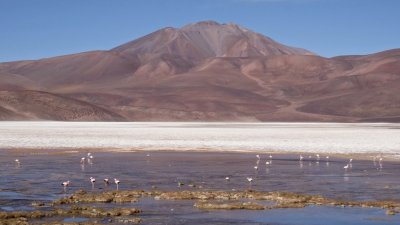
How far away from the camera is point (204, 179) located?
26.0 m

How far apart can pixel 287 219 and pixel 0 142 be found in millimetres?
33050

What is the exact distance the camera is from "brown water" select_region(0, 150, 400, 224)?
17781 millimetres

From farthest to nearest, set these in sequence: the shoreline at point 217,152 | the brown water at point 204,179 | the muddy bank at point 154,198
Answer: the shoreline at point 217,152
the brown water at point 204,179
the muddy bank at point 154,198

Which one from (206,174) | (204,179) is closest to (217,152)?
(206,174)

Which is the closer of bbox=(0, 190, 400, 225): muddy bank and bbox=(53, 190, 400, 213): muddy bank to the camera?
bbox=(0, 190, 400, 225): muddy bank

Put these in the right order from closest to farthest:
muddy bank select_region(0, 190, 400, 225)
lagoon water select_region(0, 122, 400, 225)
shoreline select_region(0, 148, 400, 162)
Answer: muddy bank select_region(0, 190, 400, 225) → lagoon water select_region(0, 122, 400, 225) → shoreline select_region(0, 148, 400, 162)

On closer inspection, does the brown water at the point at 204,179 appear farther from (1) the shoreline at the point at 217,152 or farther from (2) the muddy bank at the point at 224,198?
(1) the shoreline at the point at 217,152

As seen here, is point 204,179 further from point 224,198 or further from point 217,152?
point 217,152

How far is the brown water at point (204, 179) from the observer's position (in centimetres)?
1778

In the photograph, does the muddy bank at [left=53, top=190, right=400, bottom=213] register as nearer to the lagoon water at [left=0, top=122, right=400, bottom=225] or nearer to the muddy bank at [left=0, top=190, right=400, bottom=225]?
the muddy bank at [left=0, top=190, right=400, bottom=225]

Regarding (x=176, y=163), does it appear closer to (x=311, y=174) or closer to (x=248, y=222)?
(x=311, y=174)

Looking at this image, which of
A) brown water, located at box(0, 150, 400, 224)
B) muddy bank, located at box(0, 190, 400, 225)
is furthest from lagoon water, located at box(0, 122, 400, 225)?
muddy bank, located at box(0, 190, 400, 225)

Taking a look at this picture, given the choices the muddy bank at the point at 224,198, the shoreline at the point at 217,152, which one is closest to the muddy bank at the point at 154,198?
the muddy bank at the point at 224,198

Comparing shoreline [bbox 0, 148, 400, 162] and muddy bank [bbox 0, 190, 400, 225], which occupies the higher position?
shoreline [bbox 0, 148, 400, 162]
